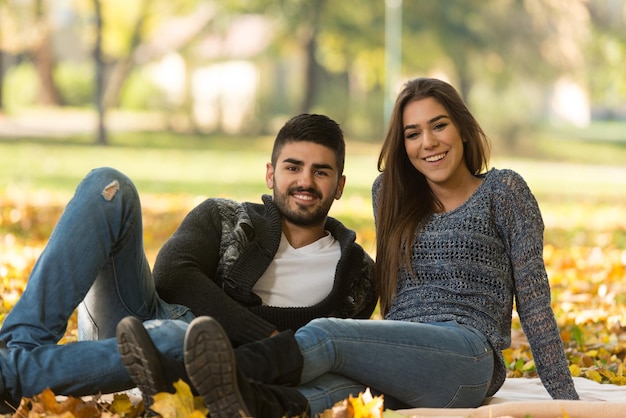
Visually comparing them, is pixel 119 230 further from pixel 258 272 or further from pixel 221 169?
pixel 221 169

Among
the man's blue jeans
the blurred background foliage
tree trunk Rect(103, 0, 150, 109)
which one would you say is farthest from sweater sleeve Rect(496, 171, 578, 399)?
tree trunk Rect(103, 0, 150, 109)

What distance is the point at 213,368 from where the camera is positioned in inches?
120

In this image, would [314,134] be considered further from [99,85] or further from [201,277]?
[99,85]

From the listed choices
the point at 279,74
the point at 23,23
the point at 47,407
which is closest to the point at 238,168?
the point at 23,23

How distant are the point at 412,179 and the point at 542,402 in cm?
111

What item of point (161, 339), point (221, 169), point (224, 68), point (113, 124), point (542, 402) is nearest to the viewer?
point (161, 339)

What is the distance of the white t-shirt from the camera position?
13.5ft

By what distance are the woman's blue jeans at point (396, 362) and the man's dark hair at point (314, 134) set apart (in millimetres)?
799

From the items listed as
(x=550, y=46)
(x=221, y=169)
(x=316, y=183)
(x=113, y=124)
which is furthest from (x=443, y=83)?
(x=550, y=46)

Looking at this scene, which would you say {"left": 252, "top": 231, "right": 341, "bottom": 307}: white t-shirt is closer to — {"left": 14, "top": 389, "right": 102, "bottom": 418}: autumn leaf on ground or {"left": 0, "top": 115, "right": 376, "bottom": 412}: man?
{"left": 0, "top": 115, "right": 376, "bottom": 412}: man

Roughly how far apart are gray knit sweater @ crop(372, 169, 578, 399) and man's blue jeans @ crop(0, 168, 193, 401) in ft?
3.01

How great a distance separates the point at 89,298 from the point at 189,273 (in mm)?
392

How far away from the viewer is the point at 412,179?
14.4ft

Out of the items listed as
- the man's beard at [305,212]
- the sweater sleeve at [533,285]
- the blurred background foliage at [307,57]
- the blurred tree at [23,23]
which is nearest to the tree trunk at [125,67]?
the blurred background foliage at [307,57]
